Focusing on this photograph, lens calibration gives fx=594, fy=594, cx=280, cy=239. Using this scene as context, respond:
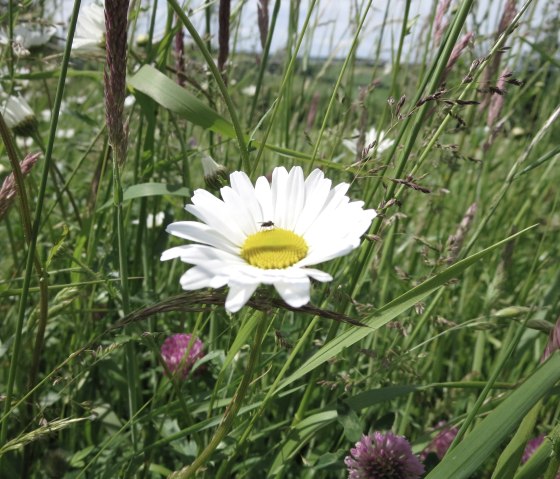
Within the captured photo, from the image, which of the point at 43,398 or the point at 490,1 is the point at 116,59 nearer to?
the point at 43,398

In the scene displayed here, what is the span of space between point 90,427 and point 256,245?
2.04ft

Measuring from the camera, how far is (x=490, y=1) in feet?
4.84

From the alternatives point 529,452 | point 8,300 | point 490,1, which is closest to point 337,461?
point 529,452

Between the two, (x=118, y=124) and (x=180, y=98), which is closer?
(x=118, y=124)

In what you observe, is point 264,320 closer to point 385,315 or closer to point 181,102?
point 385,315

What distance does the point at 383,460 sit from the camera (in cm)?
81

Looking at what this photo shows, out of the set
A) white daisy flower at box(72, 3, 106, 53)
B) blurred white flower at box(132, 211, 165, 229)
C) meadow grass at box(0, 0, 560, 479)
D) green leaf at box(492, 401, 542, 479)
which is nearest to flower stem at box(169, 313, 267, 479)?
meadow grass at box(0, 0, 560, 479)

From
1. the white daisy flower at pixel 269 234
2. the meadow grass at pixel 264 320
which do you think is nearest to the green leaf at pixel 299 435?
the meadow grass at pixel 264 320

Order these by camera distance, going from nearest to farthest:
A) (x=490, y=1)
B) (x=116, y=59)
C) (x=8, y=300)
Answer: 1. (x=116, y=59)
2. (x=8, y=300)
3. (x=490, y=1)

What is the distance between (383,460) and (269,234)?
409 mm

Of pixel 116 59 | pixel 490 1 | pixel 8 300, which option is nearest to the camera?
pixel 116 59

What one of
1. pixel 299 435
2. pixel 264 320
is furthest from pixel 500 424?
pixel 299 435

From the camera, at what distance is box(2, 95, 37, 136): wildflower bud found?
3.95 ft

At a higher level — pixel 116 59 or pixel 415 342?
pixel 116 59
